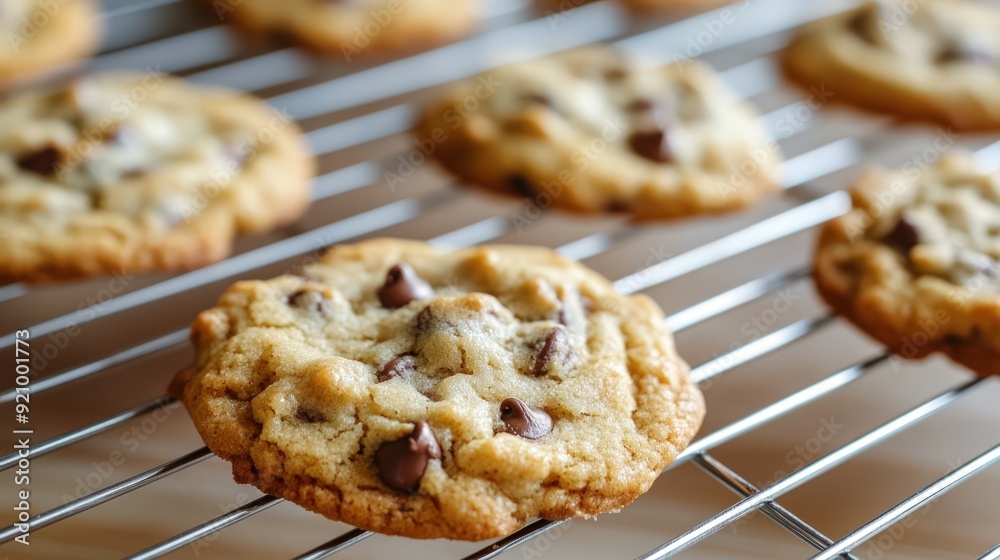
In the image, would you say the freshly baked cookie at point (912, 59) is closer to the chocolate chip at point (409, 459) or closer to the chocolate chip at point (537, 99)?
the chocolate chip at point (537, 99)

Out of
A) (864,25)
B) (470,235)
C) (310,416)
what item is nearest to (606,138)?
(470,235)

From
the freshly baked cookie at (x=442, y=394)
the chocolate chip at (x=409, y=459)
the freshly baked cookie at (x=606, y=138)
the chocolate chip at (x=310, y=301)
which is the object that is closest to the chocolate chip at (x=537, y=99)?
the freshly baked cookie at (x=606, y=138)

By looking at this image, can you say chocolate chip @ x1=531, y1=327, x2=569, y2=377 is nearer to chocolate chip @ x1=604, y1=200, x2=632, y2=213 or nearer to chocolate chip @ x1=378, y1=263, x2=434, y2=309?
chocolate chip @ x1=378, y1=263, x2=434, y2=309

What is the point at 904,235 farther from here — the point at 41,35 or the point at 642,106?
the point at 41,35

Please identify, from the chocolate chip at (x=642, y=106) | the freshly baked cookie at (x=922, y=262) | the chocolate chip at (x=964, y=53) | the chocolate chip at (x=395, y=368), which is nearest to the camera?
the chocolate chip at (x=395, y=368)

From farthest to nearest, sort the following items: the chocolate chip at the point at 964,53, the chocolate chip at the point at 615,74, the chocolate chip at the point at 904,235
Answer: the chocolate chip at the point at 964,53 → the chocolate chip at the point at 615,74 → the chocolate chip at the point at 904,235

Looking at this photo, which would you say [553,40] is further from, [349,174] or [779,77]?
[349,174]
